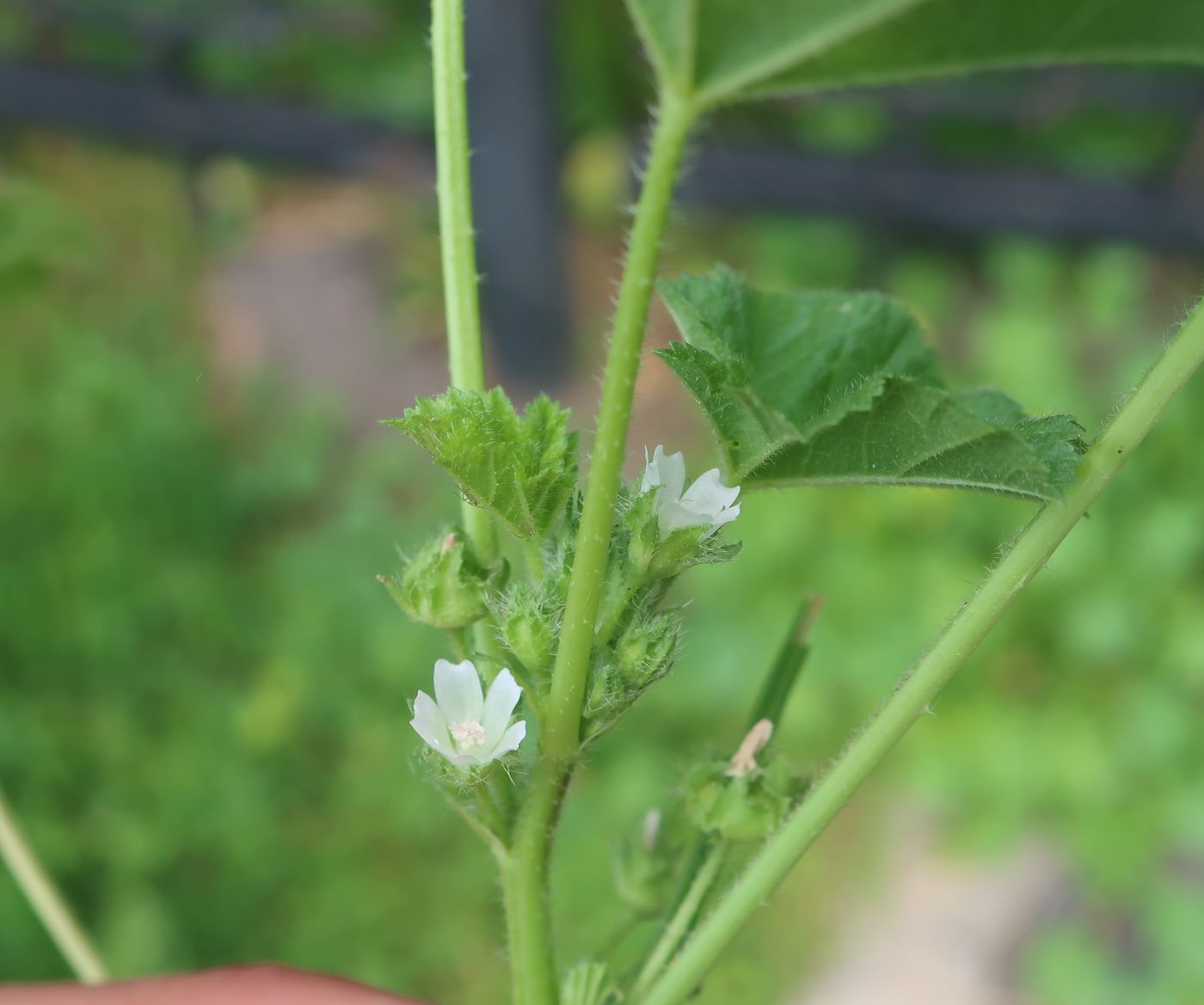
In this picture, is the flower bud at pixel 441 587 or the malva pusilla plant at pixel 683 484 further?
the flower bud at pixel 441 587

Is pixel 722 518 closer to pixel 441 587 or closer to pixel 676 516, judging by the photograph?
pixel 676 516

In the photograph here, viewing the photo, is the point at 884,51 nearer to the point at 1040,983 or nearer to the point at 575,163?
the point at 1040,983

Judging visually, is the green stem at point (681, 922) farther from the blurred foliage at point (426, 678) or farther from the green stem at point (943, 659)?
the blurred foliage at point (426, 678)

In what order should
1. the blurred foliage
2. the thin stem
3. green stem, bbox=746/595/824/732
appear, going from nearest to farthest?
1. green stem, bbox=746/595/824/732
2. the thin stem
3. the blurred foliage

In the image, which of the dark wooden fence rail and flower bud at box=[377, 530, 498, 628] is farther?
the dark wooden fence rail

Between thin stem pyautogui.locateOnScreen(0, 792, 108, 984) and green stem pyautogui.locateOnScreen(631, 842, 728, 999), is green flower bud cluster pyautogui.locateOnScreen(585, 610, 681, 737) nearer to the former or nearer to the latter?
green stem pyautogui.locateOnScreen(631, 842, 728, 999)

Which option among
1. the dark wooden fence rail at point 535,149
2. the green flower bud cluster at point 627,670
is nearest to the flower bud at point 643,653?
the green flower bud cluster at point 627,670

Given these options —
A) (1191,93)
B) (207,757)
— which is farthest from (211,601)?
(1191,93)

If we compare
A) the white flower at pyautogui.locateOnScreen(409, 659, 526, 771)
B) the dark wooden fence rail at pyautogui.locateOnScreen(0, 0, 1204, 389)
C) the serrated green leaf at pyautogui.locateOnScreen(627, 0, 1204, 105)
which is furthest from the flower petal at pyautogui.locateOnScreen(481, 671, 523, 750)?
the dark wooden fence rail at pyautogui.locateOnScreen(0, 0, 1204, 389)
